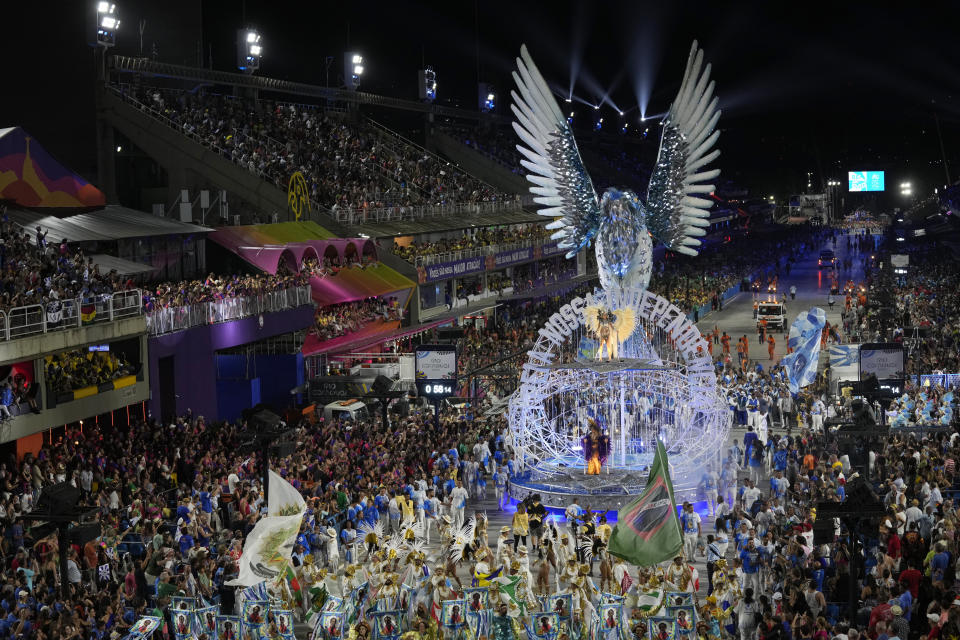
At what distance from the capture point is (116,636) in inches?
604

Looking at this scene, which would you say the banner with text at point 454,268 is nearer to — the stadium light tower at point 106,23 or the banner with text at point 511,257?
the banner with text at point 511,257

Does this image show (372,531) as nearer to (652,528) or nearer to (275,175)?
(652,528)

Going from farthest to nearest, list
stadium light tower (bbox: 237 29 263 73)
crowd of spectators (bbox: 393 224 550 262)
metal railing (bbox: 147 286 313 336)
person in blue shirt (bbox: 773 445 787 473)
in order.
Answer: stadium light tower (bbox: 237 29 263 73)
crowd of spectators (bbox: 393 224 550 262)
metal railing (bbox: 147 286 313 336)
person in blue shirt (bbox: 773 445 787 473)

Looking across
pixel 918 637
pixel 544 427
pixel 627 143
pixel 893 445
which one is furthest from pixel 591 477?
pixel 627 143

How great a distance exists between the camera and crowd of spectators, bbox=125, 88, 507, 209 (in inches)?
1786

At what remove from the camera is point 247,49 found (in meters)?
52.8

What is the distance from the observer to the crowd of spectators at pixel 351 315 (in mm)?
41281

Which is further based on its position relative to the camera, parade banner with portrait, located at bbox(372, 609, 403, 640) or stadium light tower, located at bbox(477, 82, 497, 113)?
stadium light tower, located at bbox(477, 82, 497, 113)

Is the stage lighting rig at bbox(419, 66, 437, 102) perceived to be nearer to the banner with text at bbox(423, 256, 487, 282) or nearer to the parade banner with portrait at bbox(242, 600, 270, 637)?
the banner with text at bbox(423, 256, 487, 282)

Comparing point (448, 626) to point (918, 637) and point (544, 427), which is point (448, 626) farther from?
point (544, 427)

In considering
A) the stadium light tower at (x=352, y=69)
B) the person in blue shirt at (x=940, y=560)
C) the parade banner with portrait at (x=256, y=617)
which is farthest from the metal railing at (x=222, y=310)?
the stadium light tower at (x=352, y=69)

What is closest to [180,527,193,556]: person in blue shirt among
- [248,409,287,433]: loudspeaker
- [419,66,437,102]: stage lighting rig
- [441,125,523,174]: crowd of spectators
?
[248,409,287,433]: loudspeaker

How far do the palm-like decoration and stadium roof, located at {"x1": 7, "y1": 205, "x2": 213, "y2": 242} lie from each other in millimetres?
11749

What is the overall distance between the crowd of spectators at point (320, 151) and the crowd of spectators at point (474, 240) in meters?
1.83
